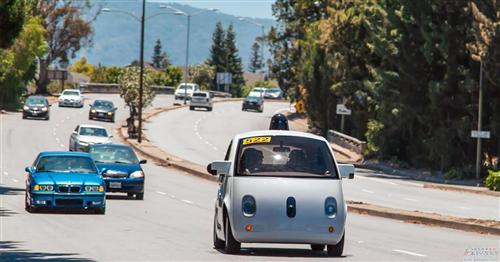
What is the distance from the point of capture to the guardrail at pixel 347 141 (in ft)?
237

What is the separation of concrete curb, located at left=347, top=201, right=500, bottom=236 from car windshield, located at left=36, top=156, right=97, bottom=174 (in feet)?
23.0

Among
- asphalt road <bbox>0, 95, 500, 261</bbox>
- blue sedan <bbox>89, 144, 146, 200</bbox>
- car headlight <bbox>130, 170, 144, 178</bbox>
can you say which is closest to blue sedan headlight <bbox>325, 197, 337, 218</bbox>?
asphalt road <bbox>0, 95, 500, 261</bbox>

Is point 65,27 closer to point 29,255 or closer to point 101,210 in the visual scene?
point 101,210

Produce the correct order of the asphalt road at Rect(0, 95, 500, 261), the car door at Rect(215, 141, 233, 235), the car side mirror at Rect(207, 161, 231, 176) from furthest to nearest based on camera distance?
1. the car door at Rect(215, 141, 233, 235)
2. the car side mirror at Rect(207, 161, 231, 176)
3. the asphalt road at Rect(0, 95, 500, 261)

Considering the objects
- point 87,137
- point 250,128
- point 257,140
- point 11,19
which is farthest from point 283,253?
point 250,128

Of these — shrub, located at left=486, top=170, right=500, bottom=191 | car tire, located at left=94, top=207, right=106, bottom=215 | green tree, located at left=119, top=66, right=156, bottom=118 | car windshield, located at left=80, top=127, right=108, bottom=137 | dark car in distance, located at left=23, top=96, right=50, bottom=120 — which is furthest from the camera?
dark car in distance, located at left=23, top=96, right=50, bottom=120

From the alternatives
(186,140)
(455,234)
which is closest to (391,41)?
(186,140)

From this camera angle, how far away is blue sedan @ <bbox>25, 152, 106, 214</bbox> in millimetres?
26531

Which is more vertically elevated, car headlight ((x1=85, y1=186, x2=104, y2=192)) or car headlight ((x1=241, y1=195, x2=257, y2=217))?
car headlight ((x1=241, y1=195, x2=257, y2=217))

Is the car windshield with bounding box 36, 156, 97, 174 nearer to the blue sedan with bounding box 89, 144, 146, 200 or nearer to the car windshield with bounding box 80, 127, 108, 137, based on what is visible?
the blue sedan with bounding box 89, 144, 146, 200

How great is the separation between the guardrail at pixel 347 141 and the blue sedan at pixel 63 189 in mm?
44576

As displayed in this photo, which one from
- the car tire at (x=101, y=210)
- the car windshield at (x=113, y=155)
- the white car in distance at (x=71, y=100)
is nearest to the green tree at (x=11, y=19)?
the car windshield at (x=113, y=155)

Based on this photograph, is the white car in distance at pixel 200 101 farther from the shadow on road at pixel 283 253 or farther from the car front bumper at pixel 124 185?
the shadow on road at pixel 283 253

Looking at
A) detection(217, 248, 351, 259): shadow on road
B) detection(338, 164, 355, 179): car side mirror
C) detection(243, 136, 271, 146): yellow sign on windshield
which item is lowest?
detection(217, 248, 351, 259): shadow on road
